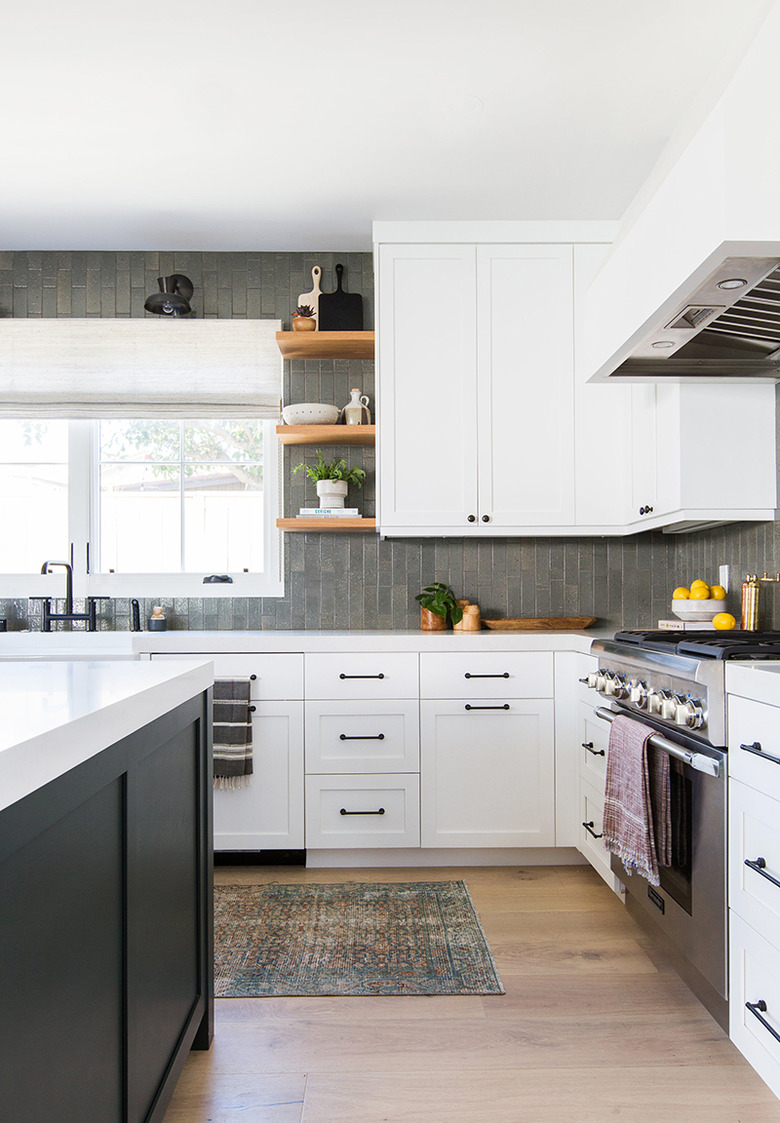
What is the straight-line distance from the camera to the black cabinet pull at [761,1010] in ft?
5.14

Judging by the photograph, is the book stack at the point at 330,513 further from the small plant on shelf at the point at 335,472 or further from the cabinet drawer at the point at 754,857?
the cabinet drawer at the point at 754,857

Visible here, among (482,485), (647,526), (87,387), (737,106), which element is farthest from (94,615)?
(737,106)

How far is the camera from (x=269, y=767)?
3074 mm

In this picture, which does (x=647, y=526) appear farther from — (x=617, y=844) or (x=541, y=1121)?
(x=541, y=1121)

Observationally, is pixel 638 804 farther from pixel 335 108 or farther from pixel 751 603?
pixel 335 108

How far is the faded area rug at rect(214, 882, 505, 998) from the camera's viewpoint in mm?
2176

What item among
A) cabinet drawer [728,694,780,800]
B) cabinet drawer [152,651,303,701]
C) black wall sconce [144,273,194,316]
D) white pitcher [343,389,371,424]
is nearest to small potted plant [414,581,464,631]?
cabinet drawer [152,651,303,701]

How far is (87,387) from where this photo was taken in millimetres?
3701

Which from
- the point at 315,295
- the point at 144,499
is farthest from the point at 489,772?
the point at 315,295

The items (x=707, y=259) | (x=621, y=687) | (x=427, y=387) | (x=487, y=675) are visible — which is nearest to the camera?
(x=707, y=259)

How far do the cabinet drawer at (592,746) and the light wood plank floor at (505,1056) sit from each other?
54 cm

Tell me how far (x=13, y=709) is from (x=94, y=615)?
256 cm

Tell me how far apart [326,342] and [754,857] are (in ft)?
8.42

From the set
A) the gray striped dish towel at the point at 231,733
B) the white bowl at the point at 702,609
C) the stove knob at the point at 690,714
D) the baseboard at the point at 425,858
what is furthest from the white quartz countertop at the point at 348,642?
the stove knob at the point at 690,714
